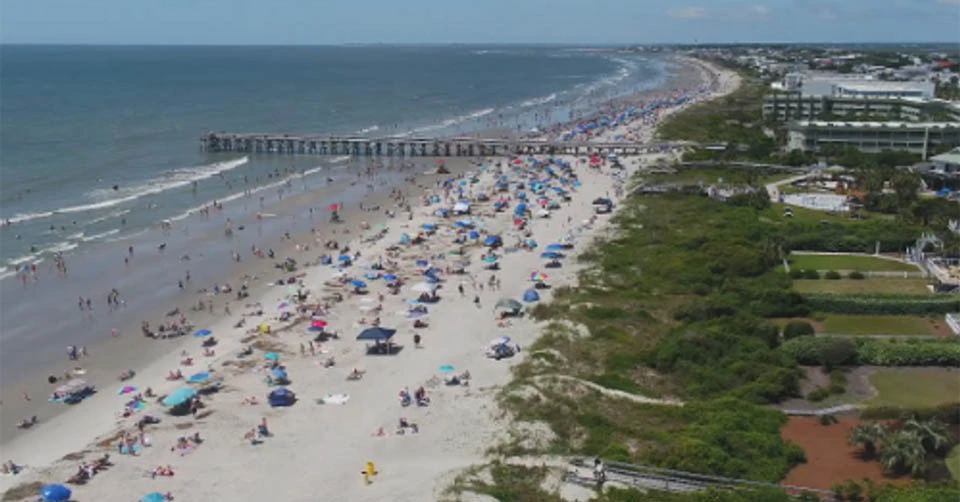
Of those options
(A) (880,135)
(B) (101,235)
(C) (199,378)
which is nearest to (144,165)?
(B) (101,235)

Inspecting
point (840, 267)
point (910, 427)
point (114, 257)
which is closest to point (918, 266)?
point (840, 267)

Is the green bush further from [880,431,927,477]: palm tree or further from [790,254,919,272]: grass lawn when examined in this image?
[790,254,919,272]: grass lawn

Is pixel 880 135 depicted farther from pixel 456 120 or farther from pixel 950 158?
pixel 456 120

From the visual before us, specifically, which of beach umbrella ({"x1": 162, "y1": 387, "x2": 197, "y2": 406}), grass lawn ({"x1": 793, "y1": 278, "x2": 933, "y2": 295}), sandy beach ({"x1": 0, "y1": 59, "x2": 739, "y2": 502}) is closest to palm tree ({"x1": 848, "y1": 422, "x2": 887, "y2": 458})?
sandy beach ({"x1": 0, "y1": 59, "x2": 739, "y2": 502})

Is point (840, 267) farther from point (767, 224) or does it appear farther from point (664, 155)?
point (664, 155)

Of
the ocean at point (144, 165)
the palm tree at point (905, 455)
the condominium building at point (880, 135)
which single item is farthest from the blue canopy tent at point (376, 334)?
the condominium building at point (880, 135)

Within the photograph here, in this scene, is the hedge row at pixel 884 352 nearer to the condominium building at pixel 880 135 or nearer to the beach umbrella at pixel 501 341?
the beach umbrella at pixel 501 341

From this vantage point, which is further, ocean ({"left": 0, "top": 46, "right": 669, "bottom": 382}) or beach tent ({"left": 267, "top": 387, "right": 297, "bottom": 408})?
ocean ({"left": 0, "top": 46, "right": 669, "bottom": 382})
